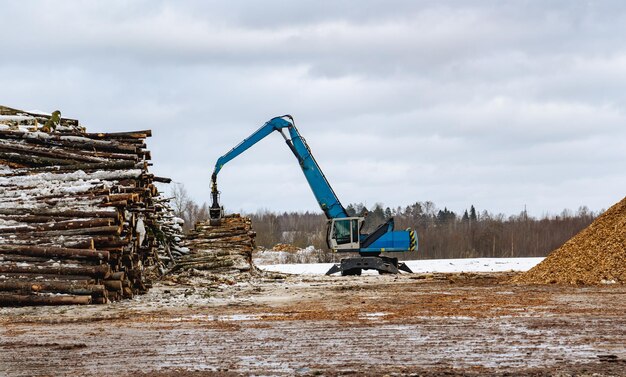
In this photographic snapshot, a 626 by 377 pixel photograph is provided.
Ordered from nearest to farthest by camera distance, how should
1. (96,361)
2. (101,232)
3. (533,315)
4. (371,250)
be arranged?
(96,361)
(533,315)
(101,232)
(371,250)

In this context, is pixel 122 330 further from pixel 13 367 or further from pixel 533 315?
pixel 533 315

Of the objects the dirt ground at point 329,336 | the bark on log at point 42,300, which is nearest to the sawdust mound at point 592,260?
the dirt ground at point 329,336

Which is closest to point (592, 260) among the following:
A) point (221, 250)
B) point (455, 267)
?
point (221, 250)

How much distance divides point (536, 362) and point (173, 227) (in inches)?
885

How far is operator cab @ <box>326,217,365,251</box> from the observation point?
2938 cm

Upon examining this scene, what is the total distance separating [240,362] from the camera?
8508mm

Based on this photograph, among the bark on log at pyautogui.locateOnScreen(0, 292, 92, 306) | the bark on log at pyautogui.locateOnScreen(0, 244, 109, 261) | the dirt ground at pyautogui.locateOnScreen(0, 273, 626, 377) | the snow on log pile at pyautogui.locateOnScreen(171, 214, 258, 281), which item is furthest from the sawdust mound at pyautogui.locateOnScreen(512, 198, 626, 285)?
the bark on log at pyautogui.locateOnScreen(0, 292, 92, 306)

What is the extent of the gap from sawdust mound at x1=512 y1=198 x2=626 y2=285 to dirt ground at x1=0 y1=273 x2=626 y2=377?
2.15m

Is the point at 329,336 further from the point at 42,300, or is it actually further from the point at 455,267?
the point at 455,267

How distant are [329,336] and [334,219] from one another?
762 inches

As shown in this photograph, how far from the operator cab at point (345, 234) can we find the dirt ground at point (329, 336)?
10972 mm

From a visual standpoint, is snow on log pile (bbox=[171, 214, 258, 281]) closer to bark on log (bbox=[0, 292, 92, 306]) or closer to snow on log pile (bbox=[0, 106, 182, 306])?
snow on log pile (bbox=[0, 106, 182, 306])

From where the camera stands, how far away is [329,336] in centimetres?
1045

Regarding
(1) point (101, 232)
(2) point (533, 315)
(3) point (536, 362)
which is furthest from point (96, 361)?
(1) point (101, 232)
